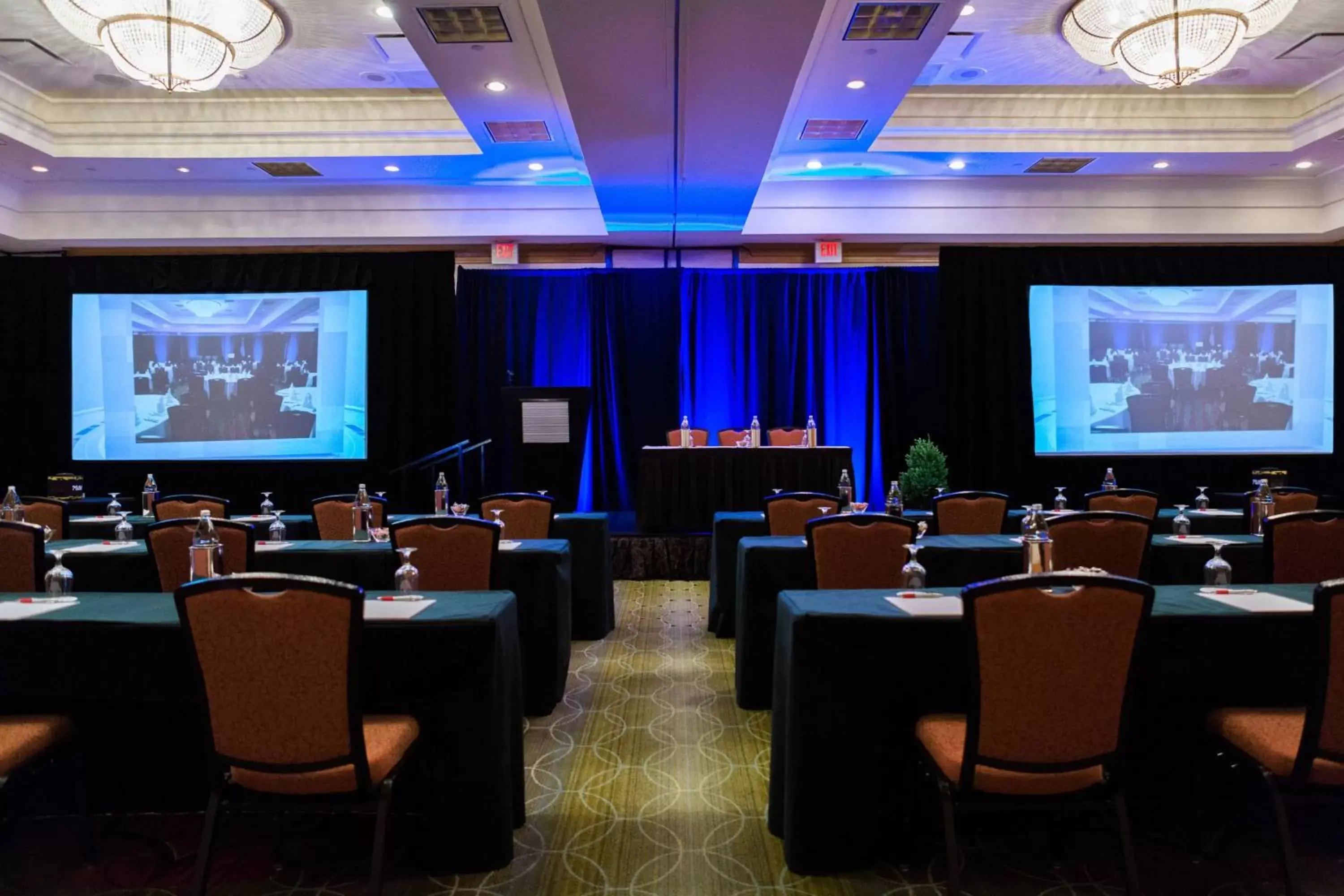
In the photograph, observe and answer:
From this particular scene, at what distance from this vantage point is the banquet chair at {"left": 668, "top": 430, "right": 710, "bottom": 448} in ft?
28.3

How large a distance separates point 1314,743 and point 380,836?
2.25 m

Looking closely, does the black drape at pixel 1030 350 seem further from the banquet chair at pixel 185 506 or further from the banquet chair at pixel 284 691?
the banquet chair at pixel 284 691

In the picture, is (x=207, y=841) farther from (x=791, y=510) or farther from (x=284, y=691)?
(x=791, y=510)

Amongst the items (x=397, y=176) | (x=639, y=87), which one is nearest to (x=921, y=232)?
(x=639, y=87)

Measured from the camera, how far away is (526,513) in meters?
4.68

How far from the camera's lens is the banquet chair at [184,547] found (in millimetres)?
3439

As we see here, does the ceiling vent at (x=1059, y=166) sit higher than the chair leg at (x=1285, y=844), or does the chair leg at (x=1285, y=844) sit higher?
the ceiling vent at (x=1059, y=166)

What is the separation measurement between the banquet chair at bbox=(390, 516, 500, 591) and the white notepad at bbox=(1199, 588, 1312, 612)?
2.55 m

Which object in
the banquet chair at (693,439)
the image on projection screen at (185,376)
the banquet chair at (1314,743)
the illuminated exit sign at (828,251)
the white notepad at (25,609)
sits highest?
the illuminated exit sign at (828,251)

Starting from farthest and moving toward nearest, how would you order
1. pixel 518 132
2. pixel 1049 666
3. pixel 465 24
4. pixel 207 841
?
1. pixel 518 132
2. pixel 465 24
3. pixel 207 841
4. pixel 1049 666

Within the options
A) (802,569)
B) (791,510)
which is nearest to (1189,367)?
(791,510)

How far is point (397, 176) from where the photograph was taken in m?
8.48

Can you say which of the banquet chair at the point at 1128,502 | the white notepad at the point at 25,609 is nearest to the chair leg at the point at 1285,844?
the banquet chair at the point at 1128,502

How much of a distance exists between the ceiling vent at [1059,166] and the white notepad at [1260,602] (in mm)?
6313
